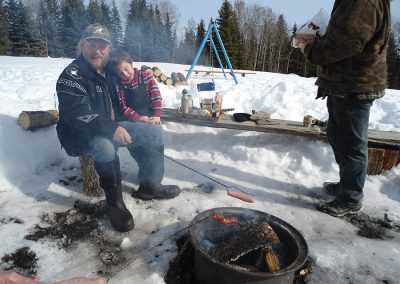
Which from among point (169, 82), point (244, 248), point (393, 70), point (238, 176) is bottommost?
point (238, 176)

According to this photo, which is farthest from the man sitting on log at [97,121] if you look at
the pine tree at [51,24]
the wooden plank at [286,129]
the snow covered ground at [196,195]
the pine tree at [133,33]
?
the pine tree at [51,24]

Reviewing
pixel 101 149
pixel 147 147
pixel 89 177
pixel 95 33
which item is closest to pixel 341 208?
pixel 147 147

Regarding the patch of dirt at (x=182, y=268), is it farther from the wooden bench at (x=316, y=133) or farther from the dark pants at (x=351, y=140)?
the wooden bench at (x=316, y=133)

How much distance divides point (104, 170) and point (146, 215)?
25.5 inches

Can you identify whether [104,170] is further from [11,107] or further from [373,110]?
[373,110]

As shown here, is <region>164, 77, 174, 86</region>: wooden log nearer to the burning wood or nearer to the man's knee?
the man's knee

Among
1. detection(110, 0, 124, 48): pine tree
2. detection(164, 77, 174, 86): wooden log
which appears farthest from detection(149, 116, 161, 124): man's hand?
detection(110, 0, 124, 48): pine tree

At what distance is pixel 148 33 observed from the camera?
35.1m

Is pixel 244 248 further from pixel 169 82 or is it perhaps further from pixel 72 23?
pixel 72 23

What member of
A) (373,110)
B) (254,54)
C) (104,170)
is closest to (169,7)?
(254,54)

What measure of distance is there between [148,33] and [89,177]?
3458 cm

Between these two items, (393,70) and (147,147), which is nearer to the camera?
(147,147)

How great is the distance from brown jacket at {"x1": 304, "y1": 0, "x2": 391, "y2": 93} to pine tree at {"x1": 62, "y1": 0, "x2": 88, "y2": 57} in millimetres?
32712

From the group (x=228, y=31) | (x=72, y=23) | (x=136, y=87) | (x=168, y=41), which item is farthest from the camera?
(x=168, y=41)
